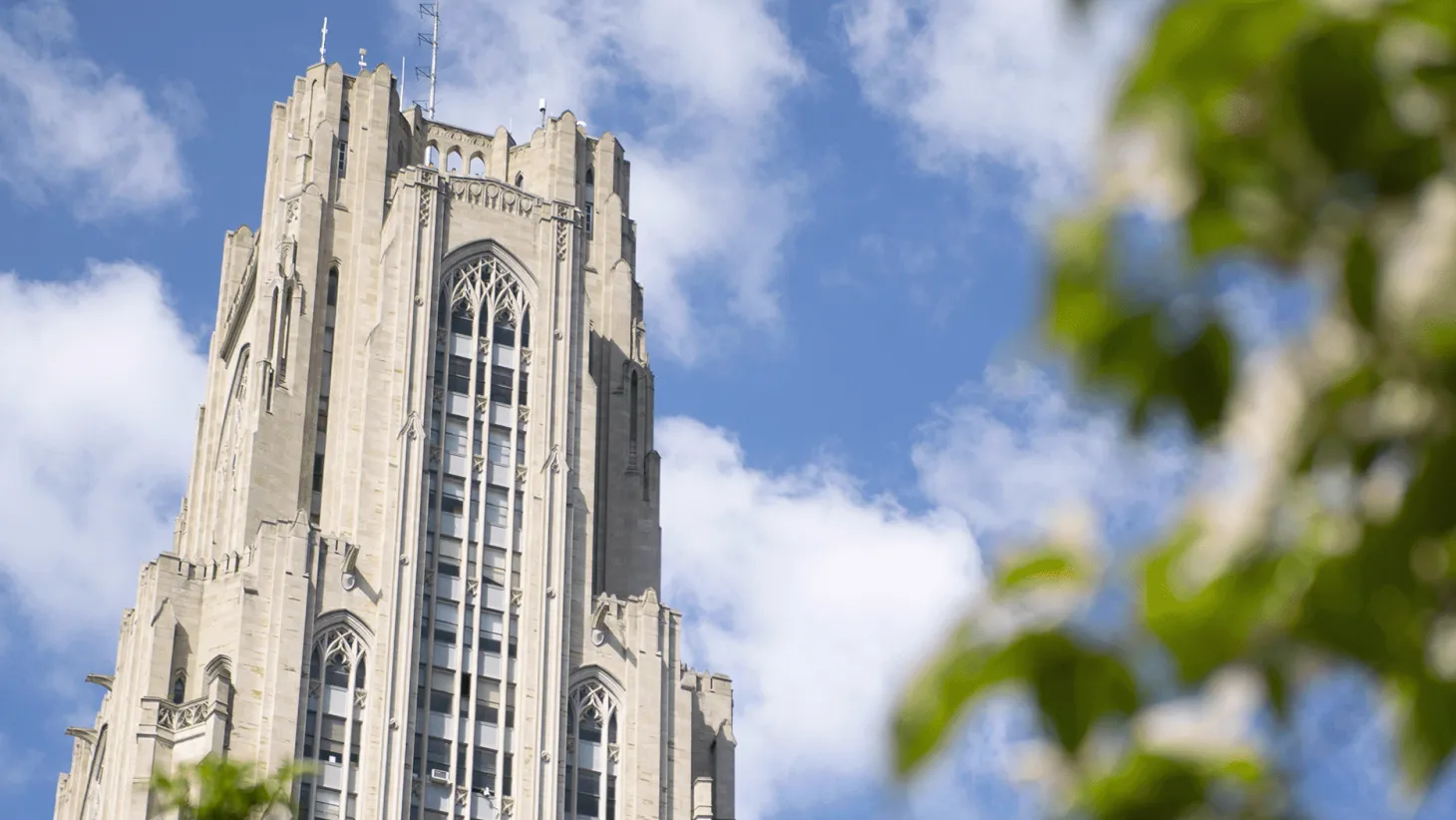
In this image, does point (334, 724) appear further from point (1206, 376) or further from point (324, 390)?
point (1206, 376)

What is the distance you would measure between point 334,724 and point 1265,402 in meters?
77.2

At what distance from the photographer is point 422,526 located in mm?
83688

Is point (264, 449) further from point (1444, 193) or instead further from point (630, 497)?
point (1444, 193)

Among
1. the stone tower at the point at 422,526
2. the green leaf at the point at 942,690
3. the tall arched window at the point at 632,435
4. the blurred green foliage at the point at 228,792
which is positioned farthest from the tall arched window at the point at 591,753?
the green leaf at the point at 942,690

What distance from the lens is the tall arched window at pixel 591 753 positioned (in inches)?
3231

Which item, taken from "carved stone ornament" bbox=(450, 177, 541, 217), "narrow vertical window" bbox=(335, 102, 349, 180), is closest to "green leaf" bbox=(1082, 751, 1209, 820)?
"carved stone ornament" bbox=(450, 177, 541, 217)

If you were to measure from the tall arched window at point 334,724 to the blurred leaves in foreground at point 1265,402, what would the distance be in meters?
74.0

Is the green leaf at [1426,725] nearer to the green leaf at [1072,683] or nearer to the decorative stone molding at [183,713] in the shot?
the green leaf at [1072,683]

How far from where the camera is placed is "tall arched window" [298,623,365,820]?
78.1 meters

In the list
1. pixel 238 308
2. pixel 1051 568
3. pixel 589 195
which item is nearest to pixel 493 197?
pixel 589 195

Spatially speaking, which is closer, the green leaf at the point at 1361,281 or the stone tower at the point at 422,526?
the green leaf at the point at 1361,281

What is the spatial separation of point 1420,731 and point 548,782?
255 ft

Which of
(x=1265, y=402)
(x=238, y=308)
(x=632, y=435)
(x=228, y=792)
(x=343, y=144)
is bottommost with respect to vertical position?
(x=1265, y=402)

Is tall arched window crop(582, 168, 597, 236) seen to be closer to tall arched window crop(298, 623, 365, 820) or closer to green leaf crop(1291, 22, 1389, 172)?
tall arched window crop(298, 623, 365, 820)
